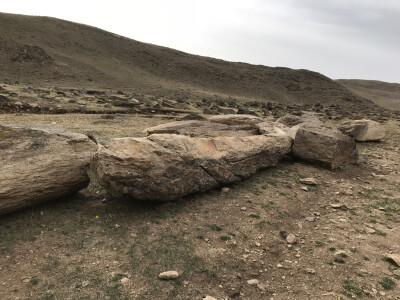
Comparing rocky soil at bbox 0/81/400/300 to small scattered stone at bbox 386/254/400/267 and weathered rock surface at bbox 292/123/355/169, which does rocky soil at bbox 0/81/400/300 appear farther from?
weathered rock surface at bbox 292/123/355/169

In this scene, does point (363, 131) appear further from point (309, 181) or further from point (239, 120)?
point (309, 181)

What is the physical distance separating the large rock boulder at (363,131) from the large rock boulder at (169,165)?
10.4 m

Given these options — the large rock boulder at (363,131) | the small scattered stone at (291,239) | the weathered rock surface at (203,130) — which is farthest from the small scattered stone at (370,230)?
the large rock boulder at (363,131)

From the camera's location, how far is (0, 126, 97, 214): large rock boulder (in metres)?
8.00

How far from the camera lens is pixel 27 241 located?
24.1 feet

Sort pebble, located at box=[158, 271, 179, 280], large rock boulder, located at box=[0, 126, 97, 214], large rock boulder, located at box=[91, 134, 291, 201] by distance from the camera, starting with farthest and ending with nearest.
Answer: large rock boulder, located at box=[91, 134, 291, 201], large rock boulder, located at box=[0, 126, 97, 214], pebble, located at box=[158, 271, 179, 280]

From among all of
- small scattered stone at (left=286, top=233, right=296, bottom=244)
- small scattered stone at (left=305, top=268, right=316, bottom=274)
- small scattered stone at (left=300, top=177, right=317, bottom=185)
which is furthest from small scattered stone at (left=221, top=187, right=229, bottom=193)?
small scattered stone at (left=305, top=268, right=316, bottom=274)

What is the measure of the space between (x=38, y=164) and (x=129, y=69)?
59828 millimetres

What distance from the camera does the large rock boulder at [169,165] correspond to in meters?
8.37

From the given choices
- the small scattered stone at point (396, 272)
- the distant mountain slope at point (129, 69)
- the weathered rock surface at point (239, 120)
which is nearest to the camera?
the small scattered stone at point (396, 272)

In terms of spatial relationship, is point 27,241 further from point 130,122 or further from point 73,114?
point 73,114

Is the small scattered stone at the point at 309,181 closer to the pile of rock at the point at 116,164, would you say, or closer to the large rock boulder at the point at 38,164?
the pile of rock at the point at 116,164

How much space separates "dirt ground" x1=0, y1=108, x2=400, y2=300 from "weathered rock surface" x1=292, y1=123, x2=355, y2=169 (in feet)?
8.24

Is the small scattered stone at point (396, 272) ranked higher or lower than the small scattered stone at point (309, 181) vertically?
lower
